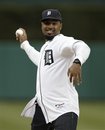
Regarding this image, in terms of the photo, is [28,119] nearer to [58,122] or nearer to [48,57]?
[48,57]

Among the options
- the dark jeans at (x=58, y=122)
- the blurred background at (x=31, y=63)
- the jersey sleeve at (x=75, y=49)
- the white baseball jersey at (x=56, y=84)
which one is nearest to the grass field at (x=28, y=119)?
the blurred background at (x=31, y=63)

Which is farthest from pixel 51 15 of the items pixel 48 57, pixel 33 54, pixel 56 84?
pixel 33 54

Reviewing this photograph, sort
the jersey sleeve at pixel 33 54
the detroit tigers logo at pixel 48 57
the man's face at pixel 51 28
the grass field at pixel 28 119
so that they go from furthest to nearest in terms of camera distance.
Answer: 1. the grass field at pixel 28 119
2. the jersey sleeve at pixel 33 54
3. the man's face at pixel 51 28
4. the detroit tigers logo at pixel 48 57

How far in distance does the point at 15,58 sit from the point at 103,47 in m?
2.65

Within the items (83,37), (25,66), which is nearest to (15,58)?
(25,66)

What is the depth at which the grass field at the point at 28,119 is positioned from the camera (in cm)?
1516

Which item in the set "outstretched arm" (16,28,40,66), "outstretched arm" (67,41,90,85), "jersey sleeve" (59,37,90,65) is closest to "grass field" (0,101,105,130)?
"outstretched arm" (16,28,40,66)

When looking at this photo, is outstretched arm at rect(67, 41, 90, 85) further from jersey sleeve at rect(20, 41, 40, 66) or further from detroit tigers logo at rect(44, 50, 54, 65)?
jersey sleeve at rect(20, 41, 40, 66)

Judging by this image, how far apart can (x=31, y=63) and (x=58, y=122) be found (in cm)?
1300

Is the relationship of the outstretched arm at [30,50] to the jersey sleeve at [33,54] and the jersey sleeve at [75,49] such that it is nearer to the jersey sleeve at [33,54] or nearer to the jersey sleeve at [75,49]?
the jersey sleeve at [33,54]

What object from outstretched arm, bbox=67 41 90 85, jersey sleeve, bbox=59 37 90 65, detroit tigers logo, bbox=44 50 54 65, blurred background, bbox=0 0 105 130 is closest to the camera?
outstretched arm, bbox=67 41 90 85

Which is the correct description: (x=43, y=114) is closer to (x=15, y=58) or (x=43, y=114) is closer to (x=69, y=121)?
(x=69, y=121)

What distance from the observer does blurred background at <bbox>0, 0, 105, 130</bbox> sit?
17.8m

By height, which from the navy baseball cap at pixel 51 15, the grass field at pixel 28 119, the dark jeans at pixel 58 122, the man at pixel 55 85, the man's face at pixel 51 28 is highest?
the navy baseball cap at pixel 51 15
